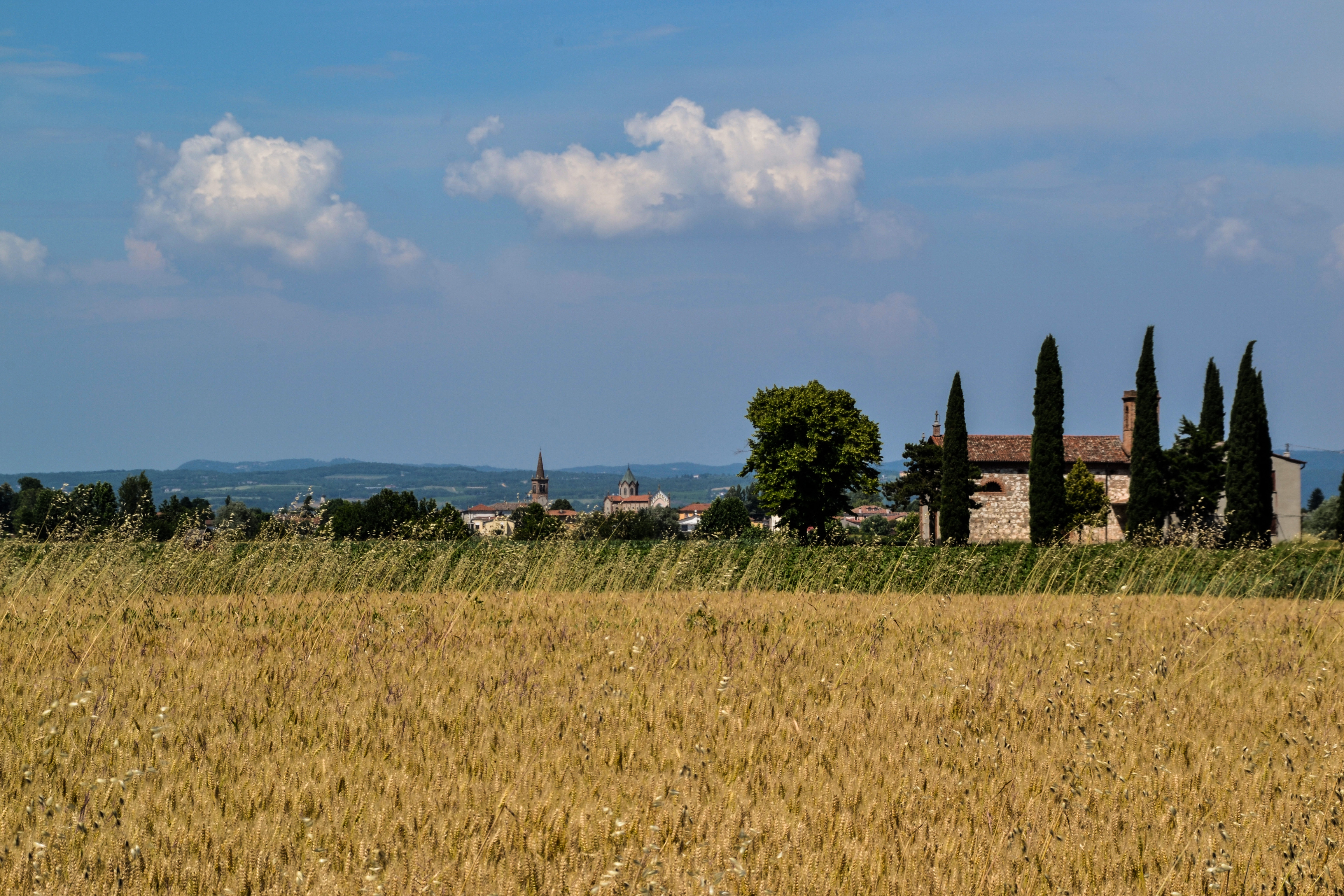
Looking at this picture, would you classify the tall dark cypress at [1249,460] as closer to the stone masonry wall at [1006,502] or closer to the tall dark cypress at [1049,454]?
the tall dark cypress at [1049,454]

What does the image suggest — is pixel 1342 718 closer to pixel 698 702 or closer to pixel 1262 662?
pixel 1262 662

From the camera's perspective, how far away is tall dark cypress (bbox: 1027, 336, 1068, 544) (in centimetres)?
4538

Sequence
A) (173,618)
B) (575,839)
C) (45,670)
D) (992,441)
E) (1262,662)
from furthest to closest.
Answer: (992,441), (173,618), (1262,662), (45,670), (575,839)

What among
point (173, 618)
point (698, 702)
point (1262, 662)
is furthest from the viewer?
point (173, 618)

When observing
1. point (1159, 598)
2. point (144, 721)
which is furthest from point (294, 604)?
point (1159, 598)

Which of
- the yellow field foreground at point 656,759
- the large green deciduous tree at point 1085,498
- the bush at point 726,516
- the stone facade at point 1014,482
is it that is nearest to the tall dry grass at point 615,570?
the yellow field foreground at point 656,759

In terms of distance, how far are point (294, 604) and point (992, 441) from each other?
2481 inches

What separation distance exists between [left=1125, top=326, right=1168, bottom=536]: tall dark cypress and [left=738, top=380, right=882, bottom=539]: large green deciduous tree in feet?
41.3

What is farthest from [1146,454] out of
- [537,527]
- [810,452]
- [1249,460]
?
[537,527]

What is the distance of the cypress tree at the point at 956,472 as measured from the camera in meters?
48.3

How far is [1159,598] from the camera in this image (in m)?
11.2

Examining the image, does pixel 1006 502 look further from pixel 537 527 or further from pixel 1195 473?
pixel 537 527

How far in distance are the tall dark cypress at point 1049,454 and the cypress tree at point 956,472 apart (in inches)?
139

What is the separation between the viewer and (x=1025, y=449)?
65.3 meters
